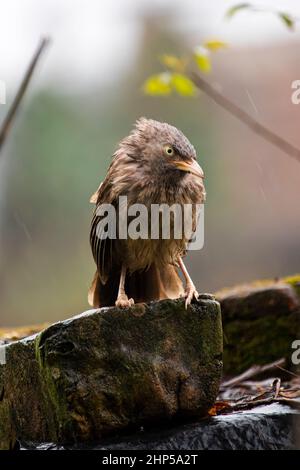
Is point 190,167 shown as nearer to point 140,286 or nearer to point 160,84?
point 160,84

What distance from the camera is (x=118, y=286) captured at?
4914 millimetres

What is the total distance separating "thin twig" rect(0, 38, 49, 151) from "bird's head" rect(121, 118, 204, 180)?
2.21 metres

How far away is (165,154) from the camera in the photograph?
14.8 feet

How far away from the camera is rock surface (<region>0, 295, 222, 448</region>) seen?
149 inches

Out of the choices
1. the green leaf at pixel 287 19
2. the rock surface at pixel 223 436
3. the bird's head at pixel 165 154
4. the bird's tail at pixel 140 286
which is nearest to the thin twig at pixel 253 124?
the green leaf at pixel 287 19

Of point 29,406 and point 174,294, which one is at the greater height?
point 174,294

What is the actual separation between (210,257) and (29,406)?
1224 centimetres

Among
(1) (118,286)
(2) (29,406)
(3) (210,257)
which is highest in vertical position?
(3) (210,257)

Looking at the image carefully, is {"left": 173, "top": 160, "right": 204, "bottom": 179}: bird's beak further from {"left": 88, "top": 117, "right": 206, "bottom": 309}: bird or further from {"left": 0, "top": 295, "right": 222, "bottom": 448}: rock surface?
{"left": 0, "top": 295, "right": 222, "bottom": 448}: rock surface

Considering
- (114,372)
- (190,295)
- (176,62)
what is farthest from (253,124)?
(114,372)

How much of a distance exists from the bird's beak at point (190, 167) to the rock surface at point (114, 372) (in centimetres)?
71
